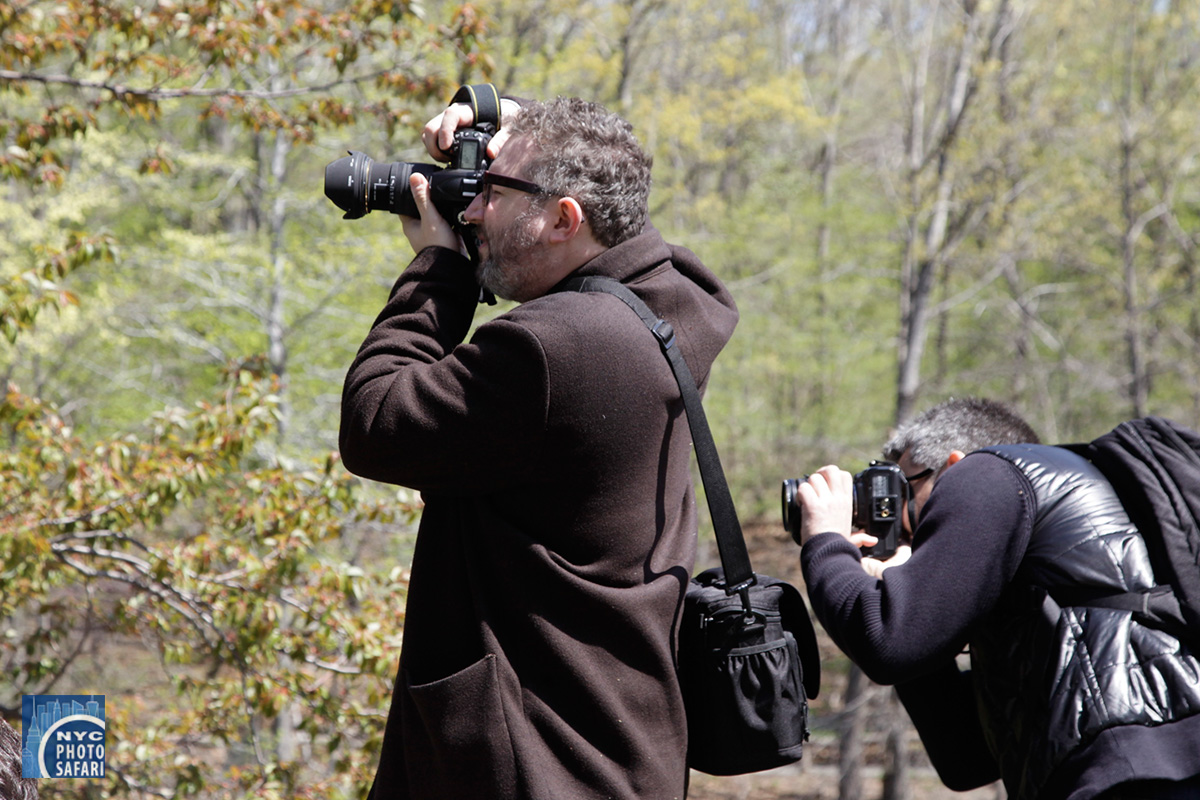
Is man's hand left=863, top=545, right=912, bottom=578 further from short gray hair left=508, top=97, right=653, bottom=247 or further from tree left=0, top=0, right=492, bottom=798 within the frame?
tree left=0, top=0, right=492, bottom=798

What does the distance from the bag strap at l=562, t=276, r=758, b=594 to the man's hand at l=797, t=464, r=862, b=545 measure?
12.4 inches

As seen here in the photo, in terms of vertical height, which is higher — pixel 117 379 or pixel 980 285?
pixel 980 285

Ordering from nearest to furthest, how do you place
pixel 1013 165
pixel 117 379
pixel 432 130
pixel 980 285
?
pixel 432 130, pixel 117 379, pixel 1013 165, pixel 980 285

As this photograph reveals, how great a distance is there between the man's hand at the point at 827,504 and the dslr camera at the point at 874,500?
26mm

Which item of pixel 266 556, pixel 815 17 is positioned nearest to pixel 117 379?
pixel 266 556

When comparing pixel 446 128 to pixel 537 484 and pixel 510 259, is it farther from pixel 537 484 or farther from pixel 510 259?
pixel 537 484

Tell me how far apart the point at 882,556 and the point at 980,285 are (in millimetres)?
13500

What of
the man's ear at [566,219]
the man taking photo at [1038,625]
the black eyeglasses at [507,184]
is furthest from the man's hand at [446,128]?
the man taking photo at [1038,625]

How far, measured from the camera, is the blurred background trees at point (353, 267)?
3.90m

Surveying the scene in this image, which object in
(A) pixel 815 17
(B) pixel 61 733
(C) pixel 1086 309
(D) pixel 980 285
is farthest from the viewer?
(A) pixel 815 17

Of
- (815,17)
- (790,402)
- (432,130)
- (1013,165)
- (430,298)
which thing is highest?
(815,17)

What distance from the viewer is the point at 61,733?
289 centimetres

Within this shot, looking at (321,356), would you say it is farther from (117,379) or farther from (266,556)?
(266,556)

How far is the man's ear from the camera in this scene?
1.72 metres
